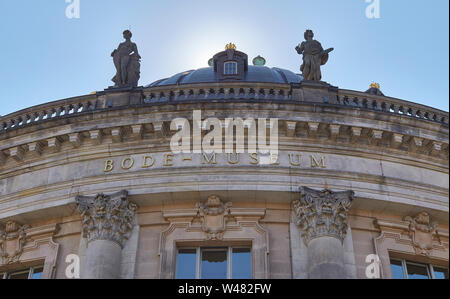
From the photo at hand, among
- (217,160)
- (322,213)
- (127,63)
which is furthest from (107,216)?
(127,63)

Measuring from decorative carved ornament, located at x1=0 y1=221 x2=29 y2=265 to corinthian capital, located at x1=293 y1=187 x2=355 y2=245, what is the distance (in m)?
8.57

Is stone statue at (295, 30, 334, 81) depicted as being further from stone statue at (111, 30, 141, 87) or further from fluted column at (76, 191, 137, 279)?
fluted column at (76, 191, 137, 279)

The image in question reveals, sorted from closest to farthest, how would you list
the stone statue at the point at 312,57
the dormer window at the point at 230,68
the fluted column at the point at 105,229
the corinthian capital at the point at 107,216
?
the fluted column at the point at 105,229 → the corinthian capital at the point at 107,216 → the stone statue at the point at 312,57 → the dormer window at the point at 230,68

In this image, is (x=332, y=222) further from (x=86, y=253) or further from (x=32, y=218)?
(x=32, y=218)

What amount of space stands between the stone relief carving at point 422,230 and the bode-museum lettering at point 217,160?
325 centimetres

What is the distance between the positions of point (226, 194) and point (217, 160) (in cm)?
119

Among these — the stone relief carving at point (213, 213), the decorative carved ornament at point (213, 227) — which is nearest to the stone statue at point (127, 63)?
the decorative carved ornament at point (213, 227)

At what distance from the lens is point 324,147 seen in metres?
23.1

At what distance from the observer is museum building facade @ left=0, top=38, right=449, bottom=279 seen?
21469mm

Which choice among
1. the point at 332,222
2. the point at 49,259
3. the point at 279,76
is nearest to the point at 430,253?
the point at 332,222

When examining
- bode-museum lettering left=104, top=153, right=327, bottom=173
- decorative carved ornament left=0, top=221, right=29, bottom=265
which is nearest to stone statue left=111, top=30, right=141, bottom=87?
bode-museum lettering left=104, top=153, right=327, bottom=173

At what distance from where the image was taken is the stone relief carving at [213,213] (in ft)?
72.1

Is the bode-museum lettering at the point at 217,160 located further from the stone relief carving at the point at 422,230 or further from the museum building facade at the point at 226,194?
the stone relief carving at the point at 422,230
